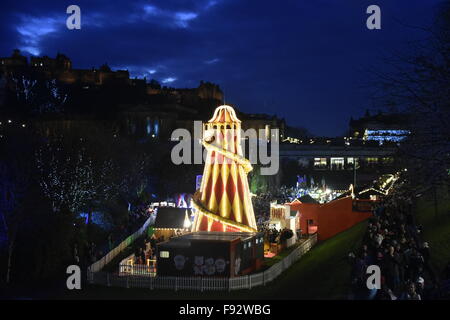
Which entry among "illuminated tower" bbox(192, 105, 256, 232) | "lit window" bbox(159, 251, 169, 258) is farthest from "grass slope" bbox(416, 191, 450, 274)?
"lit window" bbox(159, 251, 169, 258)

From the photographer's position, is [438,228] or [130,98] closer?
[438,228]

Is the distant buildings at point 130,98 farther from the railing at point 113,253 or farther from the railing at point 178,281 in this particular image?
the railing at point 178,281

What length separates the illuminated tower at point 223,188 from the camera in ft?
79.4

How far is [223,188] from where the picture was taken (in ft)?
79.8

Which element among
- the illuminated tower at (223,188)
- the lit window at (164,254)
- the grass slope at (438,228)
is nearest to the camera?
the grass slope at (438,228)

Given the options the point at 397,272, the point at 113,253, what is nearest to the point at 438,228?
the point at 397,272

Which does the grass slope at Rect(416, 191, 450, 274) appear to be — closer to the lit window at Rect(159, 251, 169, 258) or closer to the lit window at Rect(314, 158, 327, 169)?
the lit window at Rect(159, 251, 169, 258)

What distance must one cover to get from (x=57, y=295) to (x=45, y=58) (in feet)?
422

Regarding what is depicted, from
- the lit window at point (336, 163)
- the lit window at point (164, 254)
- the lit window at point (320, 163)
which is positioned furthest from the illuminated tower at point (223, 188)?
the lit window at point (320, 163)

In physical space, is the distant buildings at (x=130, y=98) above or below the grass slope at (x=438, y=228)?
above

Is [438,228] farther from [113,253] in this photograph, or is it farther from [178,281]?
[113,253]

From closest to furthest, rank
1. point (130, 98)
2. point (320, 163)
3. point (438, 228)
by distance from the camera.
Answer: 1. point (438, 228)
2. point (320, 163)
3. point (130, 98)

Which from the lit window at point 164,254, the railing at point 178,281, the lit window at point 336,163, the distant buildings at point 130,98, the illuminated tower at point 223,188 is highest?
the distant buildings at point 130,98
